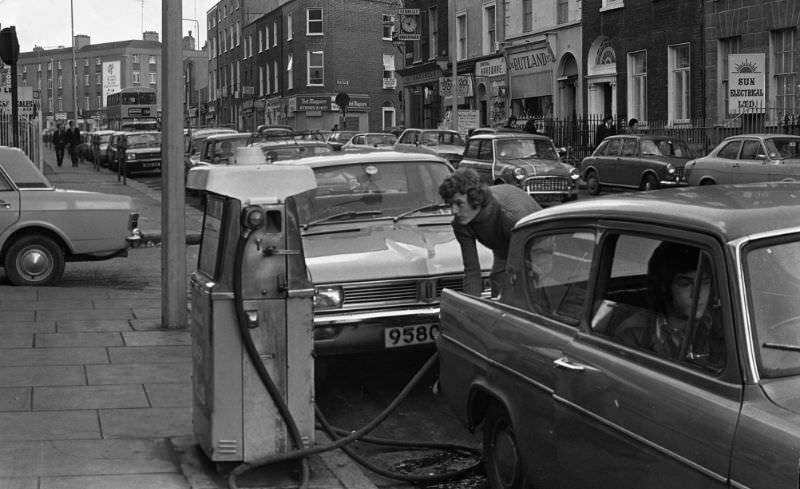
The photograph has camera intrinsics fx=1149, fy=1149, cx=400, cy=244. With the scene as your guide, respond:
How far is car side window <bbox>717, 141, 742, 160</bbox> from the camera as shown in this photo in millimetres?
25078

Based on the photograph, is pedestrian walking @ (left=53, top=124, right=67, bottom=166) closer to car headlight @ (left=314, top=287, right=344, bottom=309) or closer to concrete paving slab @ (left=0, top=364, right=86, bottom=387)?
concrete paving slab @ (left=0, top=364, right=86, bottom=387)

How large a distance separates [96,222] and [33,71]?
425 ft

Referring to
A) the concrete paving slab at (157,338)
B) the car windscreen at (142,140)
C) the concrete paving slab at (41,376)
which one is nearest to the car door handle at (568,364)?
the concrete paving slab at (41,376)

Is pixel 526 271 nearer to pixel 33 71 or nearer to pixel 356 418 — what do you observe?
pixel 356 418

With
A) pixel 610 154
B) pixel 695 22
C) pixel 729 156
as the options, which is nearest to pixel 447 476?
pixel 729 156

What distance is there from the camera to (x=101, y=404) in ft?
24.9

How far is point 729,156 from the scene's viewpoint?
2525cm

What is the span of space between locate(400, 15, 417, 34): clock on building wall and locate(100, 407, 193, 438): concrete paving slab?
154 feet

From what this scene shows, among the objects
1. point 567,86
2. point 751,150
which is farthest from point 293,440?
point 567,86

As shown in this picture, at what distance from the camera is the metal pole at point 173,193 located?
10430 mm

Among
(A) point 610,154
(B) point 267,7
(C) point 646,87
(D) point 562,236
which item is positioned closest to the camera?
(D) point 562,236

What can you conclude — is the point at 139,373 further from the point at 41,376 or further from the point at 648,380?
the point at 648,380

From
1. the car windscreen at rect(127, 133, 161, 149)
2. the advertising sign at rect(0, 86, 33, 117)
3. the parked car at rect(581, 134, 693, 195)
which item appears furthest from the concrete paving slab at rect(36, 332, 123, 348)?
the car windscreen at rect(127, 133, 161, 149)

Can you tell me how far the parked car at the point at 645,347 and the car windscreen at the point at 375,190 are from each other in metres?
3.75
